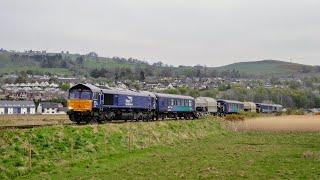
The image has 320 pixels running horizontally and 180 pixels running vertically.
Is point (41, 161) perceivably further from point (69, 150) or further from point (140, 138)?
point (140, 138)

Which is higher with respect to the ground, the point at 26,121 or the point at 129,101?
the point at 129,101

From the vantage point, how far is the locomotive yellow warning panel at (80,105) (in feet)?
151

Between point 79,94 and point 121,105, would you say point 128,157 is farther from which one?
point 121,105

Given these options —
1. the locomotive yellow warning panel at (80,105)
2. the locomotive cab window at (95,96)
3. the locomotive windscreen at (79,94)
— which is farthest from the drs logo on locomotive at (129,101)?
the locomotive yellow warning panel at (80,105)

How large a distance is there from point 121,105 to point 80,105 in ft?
26.2

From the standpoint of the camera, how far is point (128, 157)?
33.5 meters

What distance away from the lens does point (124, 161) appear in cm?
3136

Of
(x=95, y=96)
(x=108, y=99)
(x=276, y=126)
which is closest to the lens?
(x=95, y=96)

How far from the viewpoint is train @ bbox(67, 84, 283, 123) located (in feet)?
152

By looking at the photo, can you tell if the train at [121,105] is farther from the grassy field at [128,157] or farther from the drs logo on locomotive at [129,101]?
the grassy field at [128,157]

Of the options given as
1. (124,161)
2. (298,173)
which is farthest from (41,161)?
(298,173)

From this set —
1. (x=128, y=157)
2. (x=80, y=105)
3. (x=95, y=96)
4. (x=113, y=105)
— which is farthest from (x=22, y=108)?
(x=128, y=157)

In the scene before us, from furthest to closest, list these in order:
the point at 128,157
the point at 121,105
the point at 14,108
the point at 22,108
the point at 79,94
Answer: the point at 22,108
the point at 14,108
the point at 121,105
the point at 79,94
the point at 128,157

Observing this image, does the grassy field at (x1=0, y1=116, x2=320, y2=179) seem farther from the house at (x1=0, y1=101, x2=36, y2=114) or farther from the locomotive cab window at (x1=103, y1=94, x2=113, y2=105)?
the house at (x1=0, y1=101, x2=36, y2=114)
